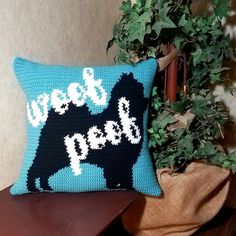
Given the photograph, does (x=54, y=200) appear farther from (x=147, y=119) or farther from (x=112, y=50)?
(x=112, y=50)

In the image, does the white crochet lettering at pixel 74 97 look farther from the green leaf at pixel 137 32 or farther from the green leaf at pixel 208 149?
the green leaf at pixel 208 149

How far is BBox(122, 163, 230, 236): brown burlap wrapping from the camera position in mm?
812

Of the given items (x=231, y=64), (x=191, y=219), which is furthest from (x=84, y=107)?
(x=231, y=64)

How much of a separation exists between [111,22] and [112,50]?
103 millimetres

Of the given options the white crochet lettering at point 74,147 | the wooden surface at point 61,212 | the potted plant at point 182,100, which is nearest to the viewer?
the wooden surface at point 61,212

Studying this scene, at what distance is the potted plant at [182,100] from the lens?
2.62 ft

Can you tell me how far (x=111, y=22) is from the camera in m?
1.12

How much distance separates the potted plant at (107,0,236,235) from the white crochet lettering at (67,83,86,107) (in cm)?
19

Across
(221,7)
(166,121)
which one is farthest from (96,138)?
(221,7)

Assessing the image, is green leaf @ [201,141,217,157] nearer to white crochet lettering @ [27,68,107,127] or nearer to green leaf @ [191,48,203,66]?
green leaf @ [191,48,203,66]

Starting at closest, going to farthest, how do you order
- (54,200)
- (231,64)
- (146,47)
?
1. (54,200)
2. (146,47)
3. (231,64)

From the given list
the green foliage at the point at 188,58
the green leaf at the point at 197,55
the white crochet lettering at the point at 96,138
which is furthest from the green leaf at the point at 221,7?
the white crochet lettering at the point at 96,138

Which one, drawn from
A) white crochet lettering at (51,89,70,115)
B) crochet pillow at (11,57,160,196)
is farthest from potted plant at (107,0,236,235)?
white crochet lettering at (51,89,70,115)

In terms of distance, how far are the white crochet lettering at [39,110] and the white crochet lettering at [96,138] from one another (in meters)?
0.12
